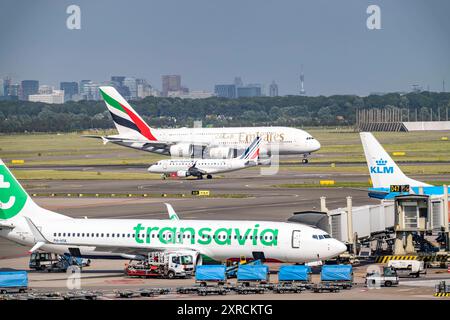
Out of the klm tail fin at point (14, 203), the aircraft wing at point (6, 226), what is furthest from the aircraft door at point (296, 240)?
the aircraft wing at point (6, 226)

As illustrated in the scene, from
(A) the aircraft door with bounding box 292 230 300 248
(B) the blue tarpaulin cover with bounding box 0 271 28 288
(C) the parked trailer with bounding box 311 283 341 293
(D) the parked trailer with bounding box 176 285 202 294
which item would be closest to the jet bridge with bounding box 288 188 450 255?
(A) the aircraft door with bounding box 292 230 300 248

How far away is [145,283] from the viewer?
7144cm

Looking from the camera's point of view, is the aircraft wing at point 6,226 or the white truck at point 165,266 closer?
the white truck at point 165,266

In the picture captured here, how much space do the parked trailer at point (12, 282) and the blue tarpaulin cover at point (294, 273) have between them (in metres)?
17.4

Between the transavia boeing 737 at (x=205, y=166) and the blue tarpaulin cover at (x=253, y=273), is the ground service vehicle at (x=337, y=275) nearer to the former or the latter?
the blue tarpaulin cover at (x=253, y=273)

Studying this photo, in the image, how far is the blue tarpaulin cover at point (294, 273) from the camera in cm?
6762

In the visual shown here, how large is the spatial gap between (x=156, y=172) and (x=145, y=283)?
401 feet

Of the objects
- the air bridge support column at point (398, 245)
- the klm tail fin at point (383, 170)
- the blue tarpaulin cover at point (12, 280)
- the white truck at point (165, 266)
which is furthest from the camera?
the klm tail fin at point (383, 170)

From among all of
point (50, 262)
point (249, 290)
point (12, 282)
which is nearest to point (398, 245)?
point (249, 290)

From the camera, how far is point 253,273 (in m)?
68.4

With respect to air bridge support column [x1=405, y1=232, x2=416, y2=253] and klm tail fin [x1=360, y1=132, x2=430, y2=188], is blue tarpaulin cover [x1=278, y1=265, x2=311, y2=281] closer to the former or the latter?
air bridge support column [x1=405, y1=232, x2=416, y2=253]

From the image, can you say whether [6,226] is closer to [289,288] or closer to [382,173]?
[289,288]

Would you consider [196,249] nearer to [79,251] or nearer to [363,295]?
[79,251]
